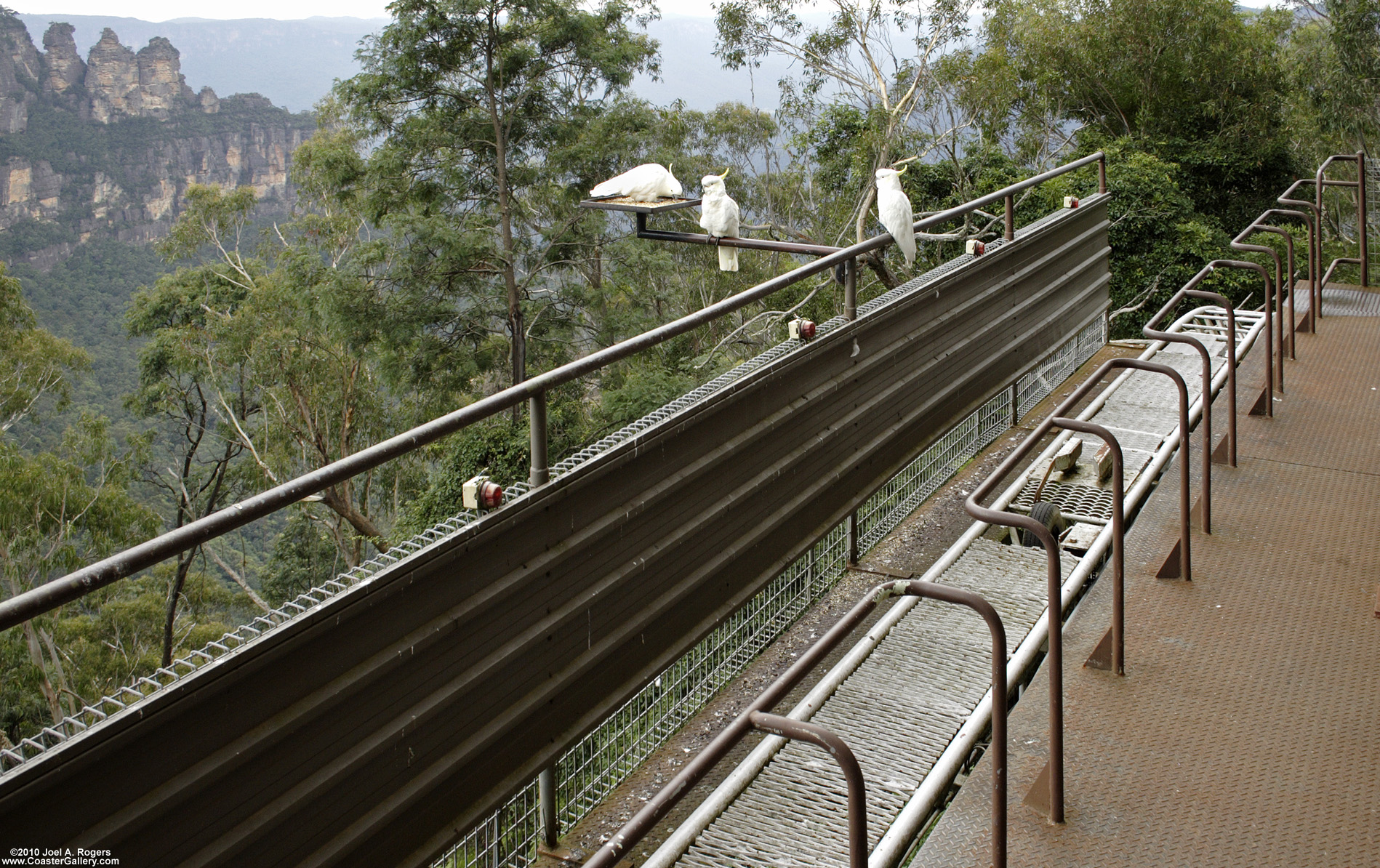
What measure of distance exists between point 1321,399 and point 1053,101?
63.2ft

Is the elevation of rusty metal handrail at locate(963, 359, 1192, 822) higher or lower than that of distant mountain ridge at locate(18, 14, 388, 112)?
lower

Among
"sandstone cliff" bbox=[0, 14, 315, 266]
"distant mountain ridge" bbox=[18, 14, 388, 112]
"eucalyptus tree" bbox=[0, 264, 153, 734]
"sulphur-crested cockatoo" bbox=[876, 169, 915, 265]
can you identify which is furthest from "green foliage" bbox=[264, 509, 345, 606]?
"distant mountain ridge" bbox=[18, 14, 388, 112]

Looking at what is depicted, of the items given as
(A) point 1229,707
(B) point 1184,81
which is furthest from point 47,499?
(A) point 1229,707

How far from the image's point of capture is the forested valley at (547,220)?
750 inches

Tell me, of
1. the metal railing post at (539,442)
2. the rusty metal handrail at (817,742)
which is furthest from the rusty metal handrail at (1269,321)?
the metal railing post at (539,442)

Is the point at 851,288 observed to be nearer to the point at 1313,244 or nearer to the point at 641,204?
the point at 641,204

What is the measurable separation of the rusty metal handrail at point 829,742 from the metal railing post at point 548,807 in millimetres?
1355

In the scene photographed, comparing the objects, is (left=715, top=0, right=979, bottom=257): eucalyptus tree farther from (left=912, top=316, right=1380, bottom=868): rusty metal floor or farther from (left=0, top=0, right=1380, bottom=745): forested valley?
(left=912, top=316, right=1380, bottom=868): rusty metal floor

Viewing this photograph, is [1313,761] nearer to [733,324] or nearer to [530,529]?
[530,529]

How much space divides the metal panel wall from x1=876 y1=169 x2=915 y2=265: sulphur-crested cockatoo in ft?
2.93

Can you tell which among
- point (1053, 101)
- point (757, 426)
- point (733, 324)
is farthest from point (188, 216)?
point (757, 426)

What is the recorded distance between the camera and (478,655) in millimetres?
2461

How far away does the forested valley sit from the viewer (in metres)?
19.0

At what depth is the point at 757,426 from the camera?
3.52m
